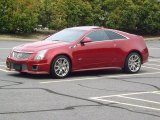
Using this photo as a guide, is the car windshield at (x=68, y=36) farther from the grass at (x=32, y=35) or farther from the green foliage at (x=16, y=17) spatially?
the green foliage at (x=16, y=17)

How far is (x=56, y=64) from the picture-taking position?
14312mm

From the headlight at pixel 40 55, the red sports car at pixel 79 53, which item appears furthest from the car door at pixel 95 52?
the headlight at pixel 40 55

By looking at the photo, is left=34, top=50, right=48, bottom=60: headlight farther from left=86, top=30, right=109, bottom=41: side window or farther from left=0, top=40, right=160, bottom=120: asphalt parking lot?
left=86, top=30, right=109, bottom=41: side window

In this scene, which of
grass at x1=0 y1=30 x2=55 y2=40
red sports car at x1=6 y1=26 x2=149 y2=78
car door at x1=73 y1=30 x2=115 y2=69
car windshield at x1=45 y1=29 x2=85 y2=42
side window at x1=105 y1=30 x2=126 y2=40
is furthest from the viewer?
grass at x1=0 y1=30 x2=55 y2=40

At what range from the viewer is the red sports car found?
14.1 meters

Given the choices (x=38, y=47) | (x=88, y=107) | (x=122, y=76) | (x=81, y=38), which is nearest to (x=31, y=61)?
(x=38, y=47)

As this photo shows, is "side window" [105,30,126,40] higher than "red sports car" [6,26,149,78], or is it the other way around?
"side window" [105,30,126,40]

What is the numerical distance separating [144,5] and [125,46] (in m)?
18.8

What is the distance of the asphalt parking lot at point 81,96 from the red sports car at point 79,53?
0.28 meters

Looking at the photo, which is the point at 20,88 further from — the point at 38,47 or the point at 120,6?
the point at 120,6

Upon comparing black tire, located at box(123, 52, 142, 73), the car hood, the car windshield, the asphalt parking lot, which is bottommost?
the asphalt parking lot

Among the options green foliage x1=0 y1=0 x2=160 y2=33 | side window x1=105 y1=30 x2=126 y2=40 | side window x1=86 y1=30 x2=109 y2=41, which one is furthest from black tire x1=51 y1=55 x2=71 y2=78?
green foliage x1=0 y1=0 x2=160 y2=33

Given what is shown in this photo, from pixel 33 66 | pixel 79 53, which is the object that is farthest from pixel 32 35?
pixel 33 66

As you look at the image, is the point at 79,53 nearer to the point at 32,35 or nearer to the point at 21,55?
the point at 21,55
